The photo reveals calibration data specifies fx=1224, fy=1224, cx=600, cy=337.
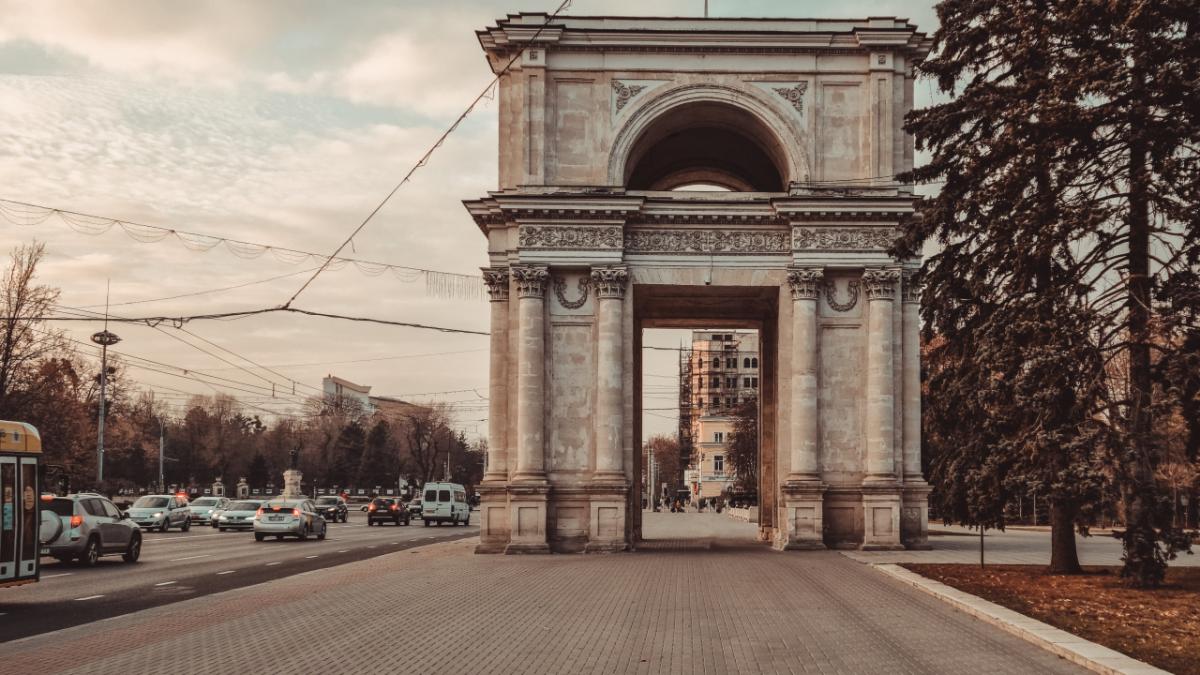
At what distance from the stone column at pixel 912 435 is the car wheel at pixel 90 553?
68.5 feet

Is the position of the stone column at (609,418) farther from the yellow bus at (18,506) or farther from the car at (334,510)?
the car at (334,510)

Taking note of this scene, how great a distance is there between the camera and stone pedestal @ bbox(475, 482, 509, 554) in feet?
111

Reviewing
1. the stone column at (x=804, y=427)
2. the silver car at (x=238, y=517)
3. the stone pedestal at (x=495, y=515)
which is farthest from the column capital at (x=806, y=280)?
the silver car at (x=238, y=517)

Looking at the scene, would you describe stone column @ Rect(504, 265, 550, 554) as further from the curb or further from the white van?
the white van

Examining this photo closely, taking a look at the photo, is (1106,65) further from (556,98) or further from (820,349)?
(556,98)

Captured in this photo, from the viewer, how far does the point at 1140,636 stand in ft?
48.2

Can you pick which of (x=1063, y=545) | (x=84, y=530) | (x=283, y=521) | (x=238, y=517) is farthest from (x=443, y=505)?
(x=1063, y=545)

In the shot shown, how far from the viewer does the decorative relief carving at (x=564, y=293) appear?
114 ft

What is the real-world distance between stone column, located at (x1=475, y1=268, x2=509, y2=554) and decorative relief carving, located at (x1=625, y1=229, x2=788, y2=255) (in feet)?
13.2

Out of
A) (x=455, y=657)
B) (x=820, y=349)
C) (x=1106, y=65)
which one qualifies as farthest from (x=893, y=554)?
(x=455, y=657)

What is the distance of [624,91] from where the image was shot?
35.2 metres

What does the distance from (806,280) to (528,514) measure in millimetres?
10070

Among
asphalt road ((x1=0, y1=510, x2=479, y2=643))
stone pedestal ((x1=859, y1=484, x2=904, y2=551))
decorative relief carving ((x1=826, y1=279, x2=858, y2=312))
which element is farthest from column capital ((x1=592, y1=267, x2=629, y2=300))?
asphalt road ((x1=0, y1=510, x2=479, y2=643))

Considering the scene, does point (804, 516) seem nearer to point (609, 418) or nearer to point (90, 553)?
point (609, 418)
